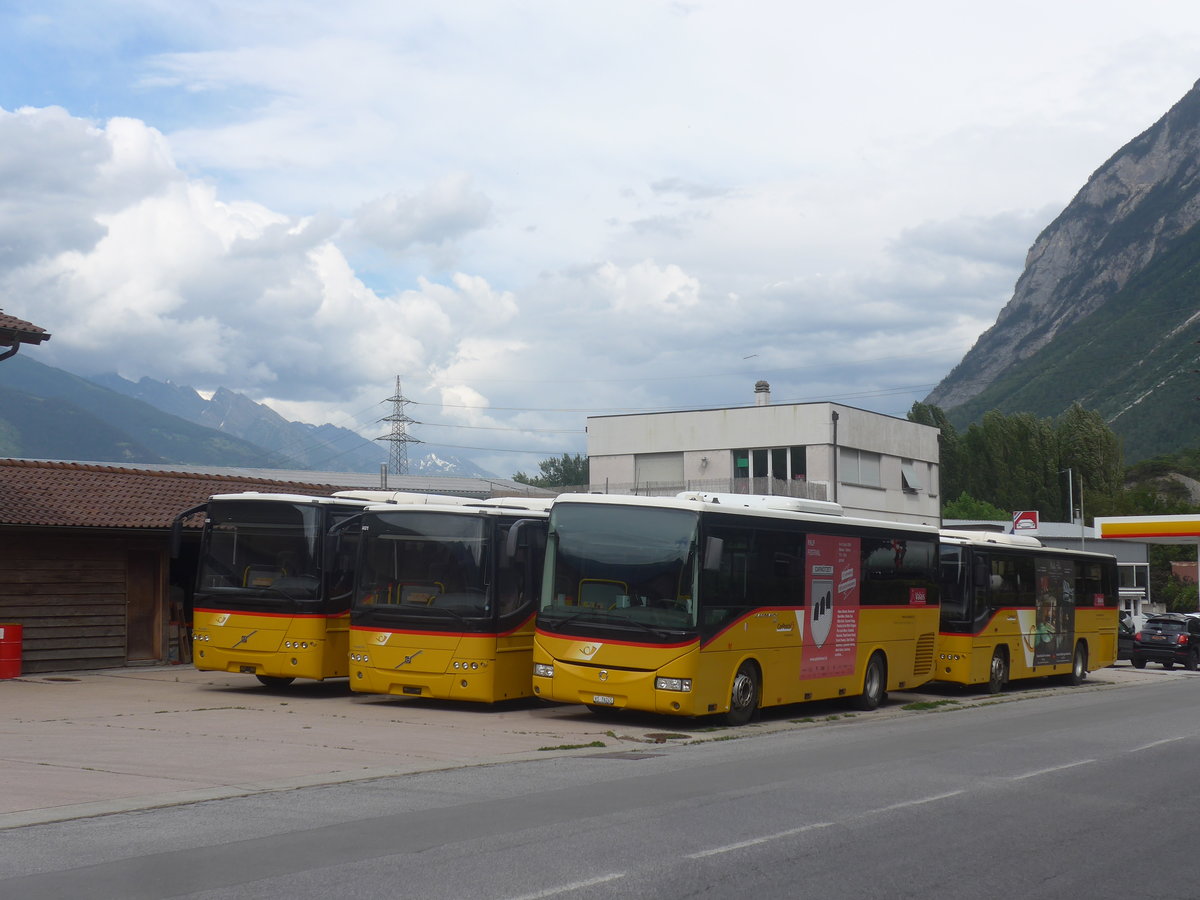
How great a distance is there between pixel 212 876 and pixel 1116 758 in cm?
1061

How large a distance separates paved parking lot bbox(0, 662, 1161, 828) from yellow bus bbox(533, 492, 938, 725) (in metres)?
0.55

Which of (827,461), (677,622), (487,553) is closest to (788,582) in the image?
(677,622)

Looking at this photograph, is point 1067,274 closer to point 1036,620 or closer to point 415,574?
point 1036,620

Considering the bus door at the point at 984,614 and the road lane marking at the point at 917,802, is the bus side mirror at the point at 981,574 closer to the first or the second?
the bus door at the point at 984,614

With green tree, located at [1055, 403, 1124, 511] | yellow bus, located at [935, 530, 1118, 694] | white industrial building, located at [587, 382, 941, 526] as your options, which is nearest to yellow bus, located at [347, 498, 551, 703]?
yellow bus, located at [935, 530, 1118, 694]

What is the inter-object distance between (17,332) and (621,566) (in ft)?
40.2

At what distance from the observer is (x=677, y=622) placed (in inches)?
661

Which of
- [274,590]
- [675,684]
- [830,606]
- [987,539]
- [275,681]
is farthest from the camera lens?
[987,539]

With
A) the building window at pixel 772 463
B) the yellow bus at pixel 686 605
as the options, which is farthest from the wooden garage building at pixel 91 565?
the building window at pixel 772 463

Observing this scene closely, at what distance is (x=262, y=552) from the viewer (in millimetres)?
21000

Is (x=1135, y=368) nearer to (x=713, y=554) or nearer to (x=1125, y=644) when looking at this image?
(x=1125, y=644)

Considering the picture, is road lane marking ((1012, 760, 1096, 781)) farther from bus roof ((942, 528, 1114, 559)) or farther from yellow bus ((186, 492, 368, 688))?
bus roof ((942, 528, 1114, 559))

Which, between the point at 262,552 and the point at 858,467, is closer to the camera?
the point at 262,552

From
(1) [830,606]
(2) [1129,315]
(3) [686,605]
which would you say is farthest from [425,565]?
(2) [1129,315]
